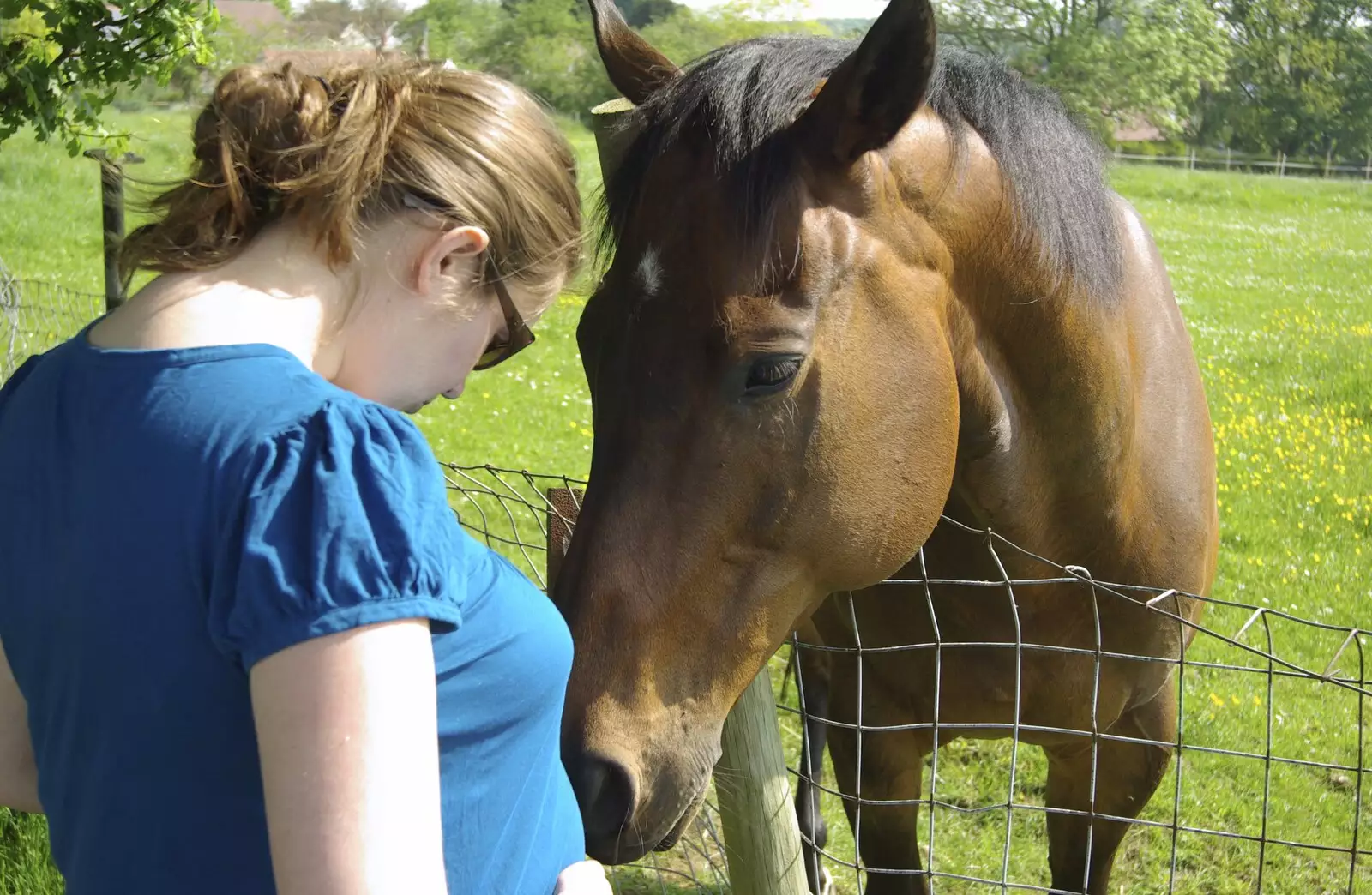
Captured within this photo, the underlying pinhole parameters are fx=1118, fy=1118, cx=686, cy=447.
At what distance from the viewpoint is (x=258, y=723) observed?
2.89 feet

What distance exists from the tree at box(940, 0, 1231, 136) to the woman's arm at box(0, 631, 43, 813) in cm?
2959

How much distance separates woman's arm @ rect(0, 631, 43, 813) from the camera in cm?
126

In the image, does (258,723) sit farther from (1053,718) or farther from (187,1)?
(187,1)

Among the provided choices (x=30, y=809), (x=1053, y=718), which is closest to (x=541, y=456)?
(x=1053, y=718)

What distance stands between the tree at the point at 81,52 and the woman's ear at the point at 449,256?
2.40 m

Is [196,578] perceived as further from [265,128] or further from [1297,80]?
[1297,80]

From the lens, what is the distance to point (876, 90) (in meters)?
1.84

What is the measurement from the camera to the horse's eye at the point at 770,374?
1.76 metres

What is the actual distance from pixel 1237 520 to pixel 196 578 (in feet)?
21.0

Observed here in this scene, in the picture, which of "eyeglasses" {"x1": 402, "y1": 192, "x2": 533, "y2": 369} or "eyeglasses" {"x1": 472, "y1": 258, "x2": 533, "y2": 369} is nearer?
"eyeglasses" {"x1": 402, "y1": 192, "x2": 533, "y2": 369}

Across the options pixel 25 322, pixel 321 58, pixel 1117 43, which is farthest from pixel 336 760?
pixel 1117 43

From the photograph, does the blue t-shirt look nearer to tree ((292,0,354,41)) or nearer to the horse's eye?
the horse's eye

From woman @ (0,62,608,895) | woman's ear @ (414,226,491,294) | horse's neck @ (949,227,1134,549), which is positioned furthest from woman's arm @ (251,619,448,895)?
horse's neck @ (949,227,1134,549)

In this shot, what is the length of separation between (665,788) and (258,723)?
0.98m
